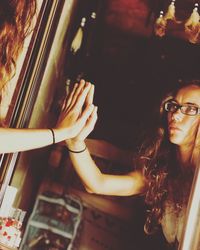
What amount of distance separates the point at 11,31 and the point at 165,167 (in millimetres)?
1699

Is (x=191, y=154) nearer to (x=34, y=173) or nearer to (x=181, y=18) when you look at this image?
(x=181, y=18)

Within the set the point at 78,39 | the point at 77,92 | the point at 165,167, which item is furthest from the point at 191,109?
the point at 78,39

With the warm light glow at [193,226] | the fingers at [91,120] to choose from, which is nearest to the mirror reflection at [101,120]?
the fingers at [91,120]

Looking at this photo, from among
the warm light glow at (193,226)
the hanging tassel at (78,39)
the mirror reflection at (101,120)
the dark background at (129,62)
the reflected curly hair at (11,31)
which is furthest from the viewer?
the hanging tassel at (78,39)

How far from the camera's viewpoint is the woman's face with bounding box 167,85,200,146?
8.36 ft

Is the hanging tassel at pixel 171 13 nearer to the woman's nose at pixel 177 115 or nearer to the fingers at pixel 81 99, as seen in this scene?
the woman's nose at pixel 177 115

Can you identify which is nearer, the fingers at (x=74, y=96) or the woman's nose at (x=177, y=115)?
the fingers at (x=74, y=96)

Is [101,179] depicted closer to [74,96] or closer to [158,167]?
[158,167]

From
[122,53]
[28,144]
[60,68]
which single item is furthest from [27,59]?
[122,53]

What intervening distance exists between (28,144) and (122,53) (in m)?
1.93

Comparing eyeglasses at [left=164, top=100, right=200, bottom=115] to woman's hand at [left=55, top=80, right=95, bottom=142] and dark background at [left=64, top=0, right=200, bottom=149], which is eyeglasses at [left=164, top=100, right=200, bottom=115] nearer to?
dark background at [left=64, top=0, right=200, bottom=149]

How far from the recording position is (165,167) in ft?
9.43

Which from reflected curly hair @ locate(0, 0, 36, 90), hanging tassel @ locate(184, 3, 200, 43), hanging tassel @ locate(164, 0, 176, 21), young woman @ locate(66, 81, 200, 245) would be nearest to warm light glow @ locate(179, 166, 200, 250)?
young woman @ locate(66, 81, 200, 245)

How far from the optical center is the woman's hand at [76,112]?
215 centimetres
